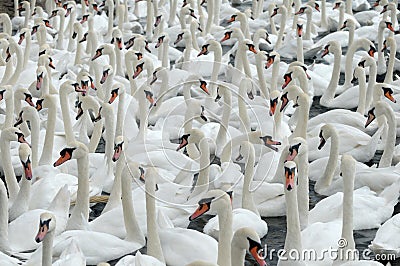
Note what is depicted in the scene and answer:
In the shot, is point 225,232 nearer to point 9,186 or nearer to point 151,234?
point 151,234

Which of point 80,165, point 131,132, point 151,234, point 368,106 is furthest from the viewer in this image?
point 368,106

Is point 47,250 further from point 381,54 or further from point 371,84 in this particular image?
point 381,54

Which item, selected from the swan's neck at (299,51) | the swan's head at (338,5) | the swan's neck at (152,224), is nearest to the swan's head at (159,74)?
the swan's neck at (299,51)

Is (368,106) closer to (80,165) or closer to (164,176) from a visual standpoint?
(164,176)

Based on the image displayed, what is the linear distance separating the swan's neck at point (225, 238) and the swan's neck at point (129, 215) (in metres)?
1.13

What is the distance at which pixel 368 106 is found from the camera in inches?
540

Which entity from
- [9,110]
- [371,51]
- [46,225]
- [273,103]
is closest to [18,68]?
[9,110]

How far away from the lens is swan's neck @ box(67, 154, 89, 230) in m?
9.75

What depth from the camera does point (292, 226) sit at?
8.84 metres

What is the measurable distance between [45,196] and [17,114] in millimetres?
2539

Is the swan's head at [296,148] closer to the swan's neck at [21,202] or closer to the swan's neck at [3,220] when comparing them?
the swan's neck at [21,202]

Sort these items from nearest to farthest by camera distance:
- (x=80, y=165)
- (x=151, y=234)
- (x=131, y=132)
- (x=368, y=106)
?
(x=151, y=234) < (x=80, y=165) < (x=131, y=132) < (x=368, y=106)

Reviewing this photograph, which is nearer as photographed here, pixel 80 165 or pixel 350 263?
pixel 350 263

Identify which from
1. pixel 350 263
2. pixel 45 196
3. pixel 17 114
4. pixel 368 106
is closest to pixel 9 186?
pixel 45 196
